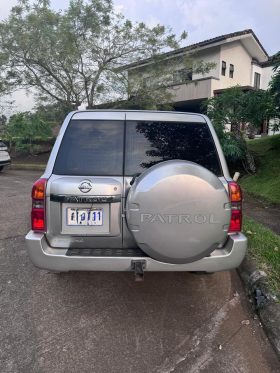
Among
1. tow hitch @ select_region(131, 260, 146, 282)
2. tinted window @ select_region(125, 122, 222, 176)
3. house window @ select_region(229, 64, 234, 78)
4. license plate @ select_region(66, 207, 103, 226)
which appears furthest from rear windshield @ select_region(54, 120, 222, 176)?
house window @ select_region(229, 64, 234, 78)

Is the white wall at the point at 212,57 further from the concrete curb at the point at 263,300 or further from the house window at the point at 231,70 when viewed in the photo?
the concrete curb at the point at 263,300

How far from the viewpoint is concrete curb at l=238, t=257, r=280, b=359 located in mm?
2603

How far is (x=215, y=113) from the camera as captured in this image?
9211 mm

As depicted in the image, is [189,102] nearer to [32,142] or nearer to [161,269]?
[32,142]

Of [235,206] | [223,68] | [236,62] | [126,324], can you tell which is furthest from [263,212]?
[236,62]

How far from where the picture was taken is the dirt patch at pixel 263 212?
18.3ft

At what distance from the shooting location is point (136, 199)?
7.94 ft

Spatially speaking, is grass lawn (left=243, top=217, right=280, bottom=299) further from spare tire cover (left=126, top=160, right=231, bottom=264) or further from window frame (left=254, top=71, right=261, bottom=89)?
window frame (left=254, top=71, right=261, bottom=89)

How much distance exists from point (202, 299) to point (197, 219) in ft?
4.02

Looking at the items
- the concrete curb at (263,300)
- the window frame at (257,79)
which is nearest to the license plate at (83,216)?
the concrete curb at (263,300)

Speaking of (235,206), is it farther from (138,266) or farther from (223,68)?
(223,68)

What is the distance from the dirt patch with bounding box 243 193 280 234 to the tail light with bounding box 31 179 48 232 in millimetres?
3933

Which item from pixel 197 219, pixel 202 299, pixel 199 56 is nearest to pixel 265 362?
pixel 202 299

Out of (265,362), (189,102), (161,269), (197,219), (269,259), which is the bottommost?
(265,362)
